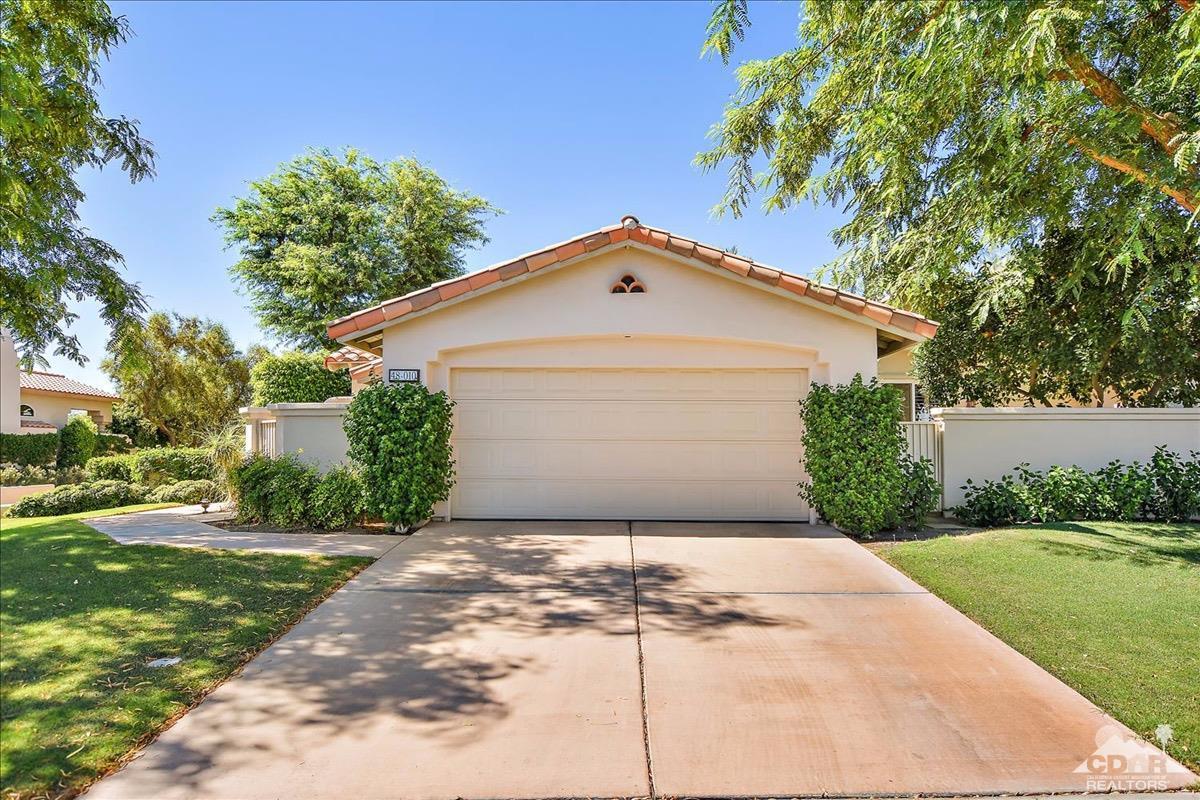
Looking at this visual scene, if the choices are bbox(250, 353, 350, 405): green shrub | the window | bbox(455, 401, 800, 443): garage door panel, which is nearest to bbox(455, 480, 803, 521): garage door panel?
bbox(455, 401, 800, 443): garage door panel

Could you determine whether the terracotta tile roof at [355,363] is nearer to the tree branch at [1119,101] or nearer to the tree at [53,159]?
the tree at [53,159]

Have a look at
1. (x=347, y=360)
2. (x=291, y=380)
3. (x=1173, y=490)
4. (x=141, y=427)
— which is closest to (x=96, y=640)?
(x=347, y=360)

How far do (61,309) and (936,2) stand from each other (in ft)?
19.7

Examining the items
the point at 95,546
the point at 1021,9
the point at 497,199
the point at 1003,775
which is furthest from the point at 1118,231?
the point at 497,199

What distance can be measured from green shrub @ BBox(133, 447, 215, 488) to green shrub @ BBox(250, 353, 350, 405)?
6.70 meters

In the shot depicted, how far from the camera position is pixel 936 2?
14.6 ft

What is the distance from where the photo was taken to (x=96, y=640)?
2.70 metres

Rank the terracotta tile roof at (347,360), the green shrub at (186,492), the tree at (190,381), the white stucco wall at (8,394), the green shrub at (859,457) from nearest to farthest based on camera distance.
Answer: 1. the white stucco wall at (8,394)
2. the green shrub at (186,492)
3. the green shrub at (859,457)
4. the terracotta tile roof at (347,360)
5. the tree at (190,381)

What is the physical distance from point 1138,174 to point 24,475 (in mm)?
7649

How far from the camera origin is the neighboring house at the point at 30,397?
2.21 m

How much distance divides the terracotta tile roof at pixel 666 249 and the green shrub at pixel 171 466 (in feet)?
8.13

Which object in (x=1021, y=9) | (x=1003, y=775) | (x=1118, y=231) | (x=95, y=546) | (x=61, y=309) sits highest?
(x=1021, y=9)

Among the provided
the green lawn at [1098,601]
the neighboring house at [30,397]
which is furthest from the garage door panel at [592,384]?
the neighboring house at [30,397]

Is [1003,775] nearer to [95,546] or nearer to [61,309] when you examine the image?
[95,546]
